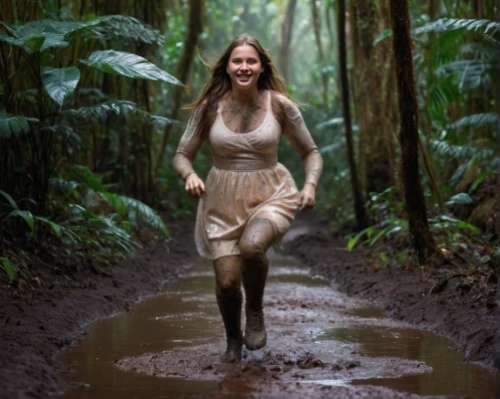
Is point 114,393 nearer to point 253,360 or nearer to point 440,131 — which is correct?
point 253,360

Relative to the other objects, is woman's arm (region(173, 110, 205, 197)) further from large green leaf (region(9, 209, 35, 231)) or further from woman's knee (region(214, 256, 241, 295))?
large green leaf (region(9, 209, 35, 231))

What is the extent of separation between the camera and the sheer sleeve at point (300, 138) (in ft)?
17.6

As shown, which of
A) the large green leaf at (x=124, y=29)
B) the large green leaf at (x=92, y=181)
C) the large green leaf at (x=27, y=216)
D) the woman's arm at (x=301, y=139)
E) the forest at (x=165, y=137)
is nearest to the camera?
the woman's arm at (x=301, y=139)

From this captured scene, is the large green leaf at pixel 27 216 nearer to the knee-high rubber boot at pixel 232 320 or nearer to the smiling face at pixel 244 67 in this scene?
the knee-high rubber boot at pixel 232 320

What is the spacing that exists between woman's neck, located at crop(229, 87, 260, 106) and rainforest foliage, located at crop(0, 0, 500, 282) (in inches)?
20.6

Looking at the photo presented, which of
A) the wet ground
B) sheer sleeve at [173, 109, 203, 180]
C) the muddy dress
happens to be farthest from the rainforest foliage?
the wet ground

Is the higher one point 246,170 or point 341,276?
point 246,170

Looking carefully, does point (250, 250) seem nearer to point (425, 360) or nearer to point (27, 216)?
point (425, 360)

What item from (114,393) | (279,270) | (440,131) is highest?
(440,131)

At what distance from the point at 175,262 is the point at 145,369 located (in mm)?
6972

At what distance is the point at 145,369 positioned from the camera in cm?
486

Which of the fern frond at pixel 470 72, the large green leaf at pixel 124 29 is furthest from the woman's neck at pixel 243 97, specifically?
the fern frond at pixel 470 72

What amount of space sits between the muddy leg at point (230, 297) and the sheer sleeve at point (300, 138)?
748 millimetres

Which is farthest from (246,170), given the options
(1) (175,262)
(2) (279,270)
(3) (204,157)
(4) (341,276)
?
(3) (204,157)
